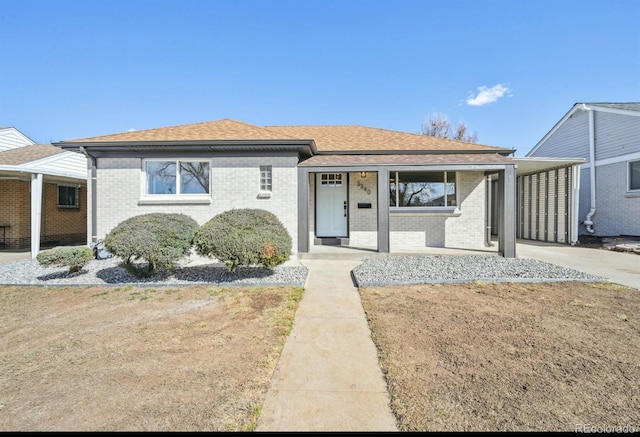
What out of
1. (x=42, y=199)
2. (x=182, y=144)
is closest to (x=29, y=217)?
(x=42, y=199)

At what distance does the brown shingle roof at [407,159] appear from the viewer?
326 inches

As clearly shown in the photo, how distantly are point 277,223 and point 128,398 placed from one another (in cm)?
421

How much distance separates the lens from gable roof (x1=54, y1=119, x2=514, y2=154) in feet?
26.3

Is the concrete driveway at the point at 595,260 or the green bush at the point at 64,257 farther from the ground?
the green bush at the point at 64,257

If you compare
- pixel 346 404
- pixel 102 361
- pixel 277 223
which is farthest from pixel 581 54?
pixel 102 361

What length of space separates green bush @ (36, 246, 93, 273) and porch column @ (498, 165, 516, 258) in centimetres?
1084

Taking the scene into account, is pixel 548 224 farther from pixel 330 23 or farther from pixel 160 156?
pixel 160 156

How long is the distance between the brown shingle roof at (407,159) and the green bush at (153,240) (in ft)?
12.9

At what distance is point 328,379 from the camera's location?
8.69 feet

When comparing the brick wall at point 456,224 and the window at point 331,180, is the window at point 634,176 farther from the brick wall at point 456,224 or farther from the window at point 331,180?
the window at point 331,180

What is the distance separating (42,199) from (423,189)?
15.7 m

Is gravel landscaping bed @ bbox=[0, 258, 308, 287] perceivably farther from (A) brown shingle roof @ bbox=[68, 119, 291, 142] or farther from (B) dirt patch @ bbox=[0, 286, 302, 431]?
(A) brown shingle roof @ bbox=[68, 119, 291, 142]

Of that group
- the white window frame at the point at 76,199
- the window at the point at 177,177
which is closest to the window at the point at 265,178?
the window at the point at 177,177

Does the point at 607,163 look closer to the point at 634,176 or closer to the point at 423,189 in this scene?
the point at 634,176
